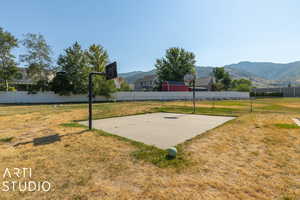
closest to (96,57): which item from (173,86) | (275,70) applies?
(173,86)

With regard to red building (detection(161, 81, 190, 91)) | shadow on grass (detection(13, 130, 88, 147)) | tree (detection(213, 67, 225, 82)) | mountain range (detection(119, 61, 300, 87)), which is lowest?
shadow on grass (detection(13, 130, 88, 147))

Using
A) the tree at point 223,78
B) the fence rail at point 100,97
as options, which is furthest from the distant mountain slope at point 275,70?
the fence rail at point 100,97

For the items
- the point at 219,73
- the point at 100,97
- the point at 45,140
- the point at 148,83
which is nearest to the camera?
the point at 45,140

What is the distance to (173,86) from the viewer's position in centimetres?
2961

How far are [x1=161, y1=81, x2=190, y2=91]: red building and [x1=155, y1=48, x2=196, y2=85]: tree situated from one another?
8194 mm

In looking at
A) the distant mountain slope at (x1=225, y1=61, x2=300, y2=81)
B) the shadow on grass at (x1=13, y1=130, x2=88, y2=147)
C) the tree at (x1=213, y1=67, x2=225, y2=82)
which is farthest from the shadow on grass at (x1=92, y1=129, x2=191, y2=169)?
the distant mountain slope at (x1=225, y1=61, x2=300, y2=81)

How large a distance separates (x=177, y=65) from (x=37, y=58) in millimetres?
29871

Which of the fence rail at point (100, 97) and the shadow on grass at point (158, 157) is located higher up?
the fence rail at point (100, 97)

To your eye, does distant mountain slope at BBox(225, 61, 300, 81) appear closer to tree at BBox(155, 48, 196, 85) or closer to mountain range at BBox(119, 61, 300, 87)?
mountain range at BBox(119, 61, 300, 87)

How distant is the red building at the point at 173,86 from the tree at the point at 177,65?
8194mm

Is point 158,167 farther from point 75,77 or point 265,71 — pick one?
point 265,71

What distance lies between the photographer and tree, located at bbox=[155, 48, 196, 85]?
128 feet

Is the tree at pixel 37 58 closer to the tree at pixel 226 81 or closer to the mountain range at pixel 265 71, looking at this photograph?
the tree at pixel 226 81

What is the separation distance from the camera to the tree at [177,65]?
39.0 m
